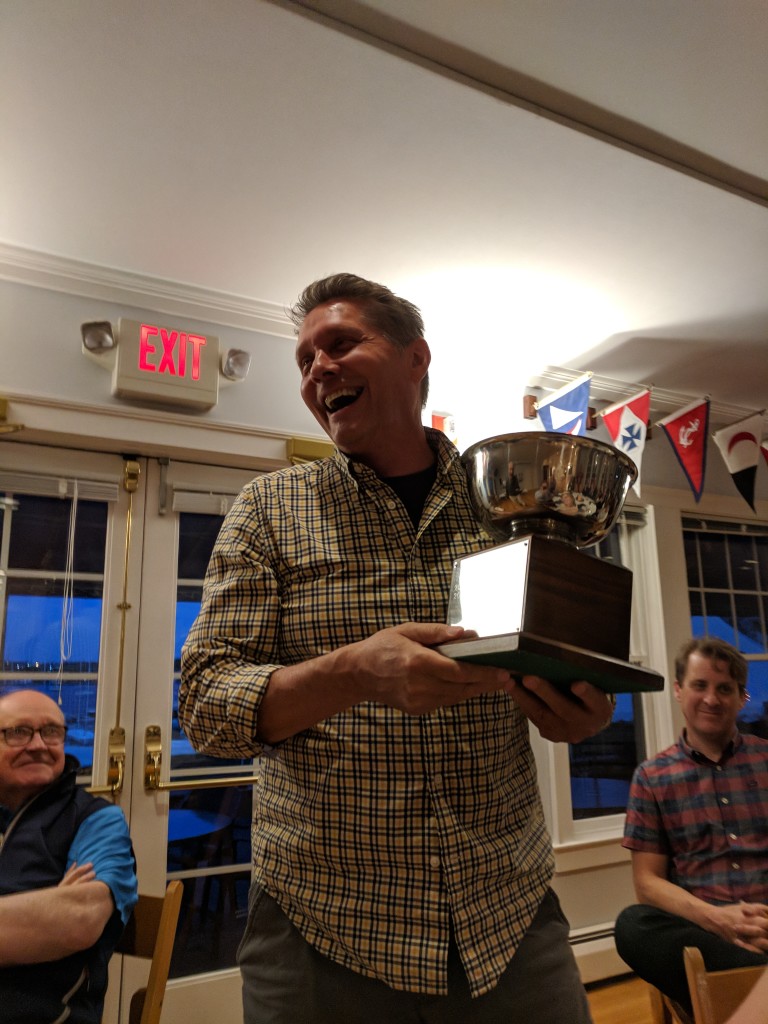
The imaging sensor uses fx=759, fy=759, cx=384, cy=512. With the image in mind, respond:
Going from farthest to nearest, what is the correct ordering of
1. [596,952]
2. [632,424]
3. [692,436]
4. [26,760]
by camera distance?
[692,436]
[632,424]
[596,952]
[26,760]

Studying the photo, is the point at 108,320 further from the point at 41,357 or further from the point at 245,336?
the point at 245,336

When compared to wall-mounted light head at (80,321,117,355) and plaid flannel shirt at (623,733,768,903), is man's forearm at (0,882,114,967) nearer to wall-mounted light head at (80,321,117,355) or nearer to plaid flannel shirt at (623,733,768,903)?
plaid flannel shirt at (623,733,768,903)

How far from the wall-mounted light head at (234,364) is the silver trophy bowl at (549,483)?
2.17 m

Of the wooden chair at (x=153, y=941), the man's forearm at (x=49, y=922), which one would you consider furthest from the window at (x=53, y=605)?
the man's forearm at (x=49, y=922)

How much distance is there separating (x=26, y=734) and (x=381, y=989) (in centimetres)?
151

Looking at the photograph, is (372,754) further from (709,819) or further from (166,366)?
(166,366)

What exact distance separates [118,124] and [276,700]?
74.8 inches

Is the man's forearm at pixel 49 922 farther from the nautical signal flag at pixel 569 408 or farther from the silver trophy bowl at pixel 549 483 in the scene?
the nautical signal flag at pixel 569 408

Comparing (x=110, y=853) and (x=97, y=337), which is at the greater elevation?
(x=97, y=337)

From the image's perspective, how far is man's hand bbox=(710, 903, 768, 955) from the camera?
74.2 inches

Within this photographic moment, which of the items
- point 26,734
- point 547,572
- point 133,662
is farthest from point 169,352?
point 547,572

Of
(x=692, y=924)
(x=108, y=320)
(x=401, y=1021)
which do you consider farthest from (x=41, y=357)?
(x=692, y=924)

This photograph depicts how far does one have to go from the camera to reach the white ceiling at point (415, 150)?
1834mm

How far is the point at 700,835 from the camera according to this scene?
2.23 metres
